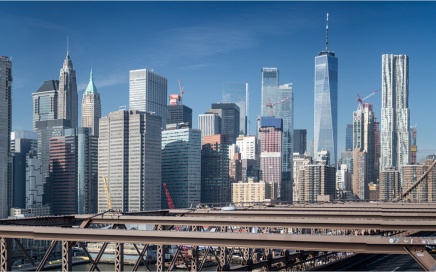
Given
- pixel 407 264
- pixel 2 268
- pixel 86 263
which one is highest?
pixel 2 268

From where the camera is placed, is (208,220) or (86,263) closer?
(208,220)

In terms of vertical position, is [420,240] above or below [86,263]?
above

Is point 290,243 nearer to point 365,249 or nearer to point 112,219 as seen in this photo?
point 365,249

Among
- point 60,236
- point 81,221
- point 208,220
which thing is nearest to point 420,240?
point 60,236

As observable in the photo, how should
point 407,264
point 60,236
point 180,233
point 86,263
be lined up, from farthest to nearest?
point 86,263 < point 407,264 < point 60,236 < point 180,233

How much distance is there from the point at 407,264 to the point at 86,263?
99335 millimetres

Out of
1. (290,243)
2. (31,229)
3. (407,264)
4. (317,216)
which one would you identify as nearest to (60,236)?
(31,229)

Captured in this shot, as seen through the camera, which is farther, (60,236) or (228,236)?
(60,236)

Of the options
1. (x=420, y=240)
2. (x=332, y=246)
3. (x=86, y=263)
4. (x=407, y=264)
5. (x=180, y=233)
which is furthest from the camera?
(x=86, y=263)

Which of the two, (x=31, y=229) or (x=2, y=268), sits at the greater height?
(x=31, y=229)

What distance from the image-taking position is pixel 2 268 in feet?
80.6

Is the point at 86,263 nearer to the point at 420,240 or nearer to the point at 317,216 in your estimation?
the point at 317,216

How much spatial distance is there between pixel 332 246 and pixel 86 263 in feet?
384

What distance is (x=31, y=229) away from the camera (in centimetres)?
2380
